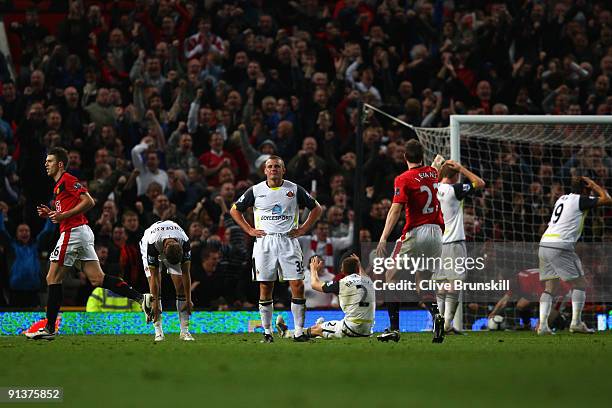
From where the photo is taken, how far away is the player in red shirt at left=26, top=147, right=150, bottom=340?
1308cm

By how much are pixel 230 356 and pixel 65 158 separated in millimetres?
4488

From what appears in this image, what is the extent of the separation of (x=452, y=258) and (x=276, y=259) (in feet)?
11.0

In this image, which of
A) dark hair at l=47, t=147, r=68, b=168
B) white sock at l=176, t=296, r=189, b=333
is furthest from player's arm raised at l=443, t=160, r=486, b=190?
dark hair at l=47, t=147, r=68, b=168

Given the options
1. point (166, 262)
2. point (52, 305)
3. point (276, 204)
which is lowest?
point (52, 305)

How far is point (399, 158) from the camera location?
19.2 metres

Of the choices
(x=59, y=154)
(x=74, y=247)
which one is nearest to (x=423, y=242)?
(x=74, y=247)

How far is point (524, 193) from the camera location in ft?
60.0

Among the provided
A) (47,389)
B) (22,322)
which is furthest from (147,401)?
(22,322)

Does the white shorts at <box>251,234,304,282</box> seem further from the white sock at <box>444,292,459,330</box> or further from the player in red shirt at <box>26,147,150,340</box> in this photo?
the white sock at <box>444,292,459,330</box>

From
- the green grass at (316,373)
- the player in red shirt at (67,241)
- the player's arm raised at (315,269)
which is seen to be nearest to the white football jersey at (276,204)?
the player's arm raised at (315,269)

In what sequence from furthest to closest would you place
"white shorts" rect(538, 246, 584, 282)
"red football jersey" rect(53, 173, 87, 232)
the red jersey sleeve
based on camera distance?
"white shorts" rect(538, 246, 584, 282) < "red football jersey" rect(53, 173, 87, 232) < the red jersey sleeve

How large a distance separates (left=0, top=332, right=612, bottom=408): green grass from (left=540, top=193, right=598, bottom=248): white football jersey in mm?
3510

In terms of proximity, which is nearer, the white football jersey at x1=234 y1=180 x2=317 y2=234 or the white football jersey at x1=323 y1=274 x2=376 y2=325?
the white football jersey at x1=234 y1=180 x2=317 y2=234

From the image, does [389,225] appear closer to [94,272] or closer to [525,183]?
[94,272]
